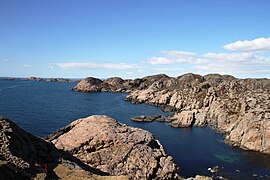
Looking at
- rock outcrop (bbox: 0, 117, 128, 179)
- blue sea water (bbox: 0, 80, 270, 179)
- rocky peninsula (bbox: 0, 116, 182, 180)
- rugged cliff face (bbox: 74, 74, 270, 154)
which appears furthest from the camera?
rugged cliff face (bbox: 74, 74, 270, 154)

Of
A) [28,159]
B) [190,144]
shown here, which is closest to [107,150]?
[28,159]

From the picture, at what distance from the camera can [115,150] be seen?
5494cm

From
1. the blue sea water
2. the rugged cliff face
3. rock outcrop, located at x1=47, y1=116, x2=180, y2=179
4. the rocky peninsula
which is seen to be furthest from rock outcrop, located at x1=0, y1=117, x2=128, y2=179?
the rugged cliff face

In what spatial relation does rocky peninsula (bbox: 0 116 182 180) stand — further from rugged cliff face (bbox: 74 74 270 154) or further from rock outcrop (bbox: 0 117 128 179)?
rugged cliff face (bbox: 74 74 270 154)

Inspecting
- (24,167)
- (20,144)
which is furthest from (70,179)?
(20,144)

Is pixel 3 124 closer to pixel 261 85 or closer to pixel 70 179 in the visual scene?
pixel 70 179

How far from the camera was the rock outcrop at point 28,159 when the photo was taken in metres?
29.3

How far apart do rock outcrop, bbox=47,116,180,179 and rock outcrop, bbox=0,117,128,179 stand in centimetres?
942

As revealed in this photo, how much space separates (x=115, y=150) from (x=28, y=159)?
23.0 m

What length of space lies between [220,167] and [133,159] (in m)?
26.0

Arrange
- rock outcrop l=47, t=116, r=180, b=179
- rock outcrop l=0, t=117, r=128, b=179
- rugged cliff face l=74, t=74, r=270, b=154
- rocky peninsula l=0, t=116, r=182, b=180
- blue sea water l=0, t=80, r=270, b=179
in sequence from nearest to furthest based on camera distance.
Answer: rock outcrop l=0, t=117, r=128, b=179
rocky peninsula l=0, t=116, r=182, b=180
rock outcrop l=47, t=116, r=180, b=179
blue sea water l=0, t=80, r=270, b=179
rugged cliff face l=74, t=74, r=270, b=154

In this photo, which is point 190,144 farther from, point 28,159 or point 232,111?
point 28,159

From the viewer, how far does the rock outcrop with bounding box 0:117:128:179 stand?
29266 mm

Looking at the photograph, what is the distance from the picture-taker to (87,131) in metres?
56.8
